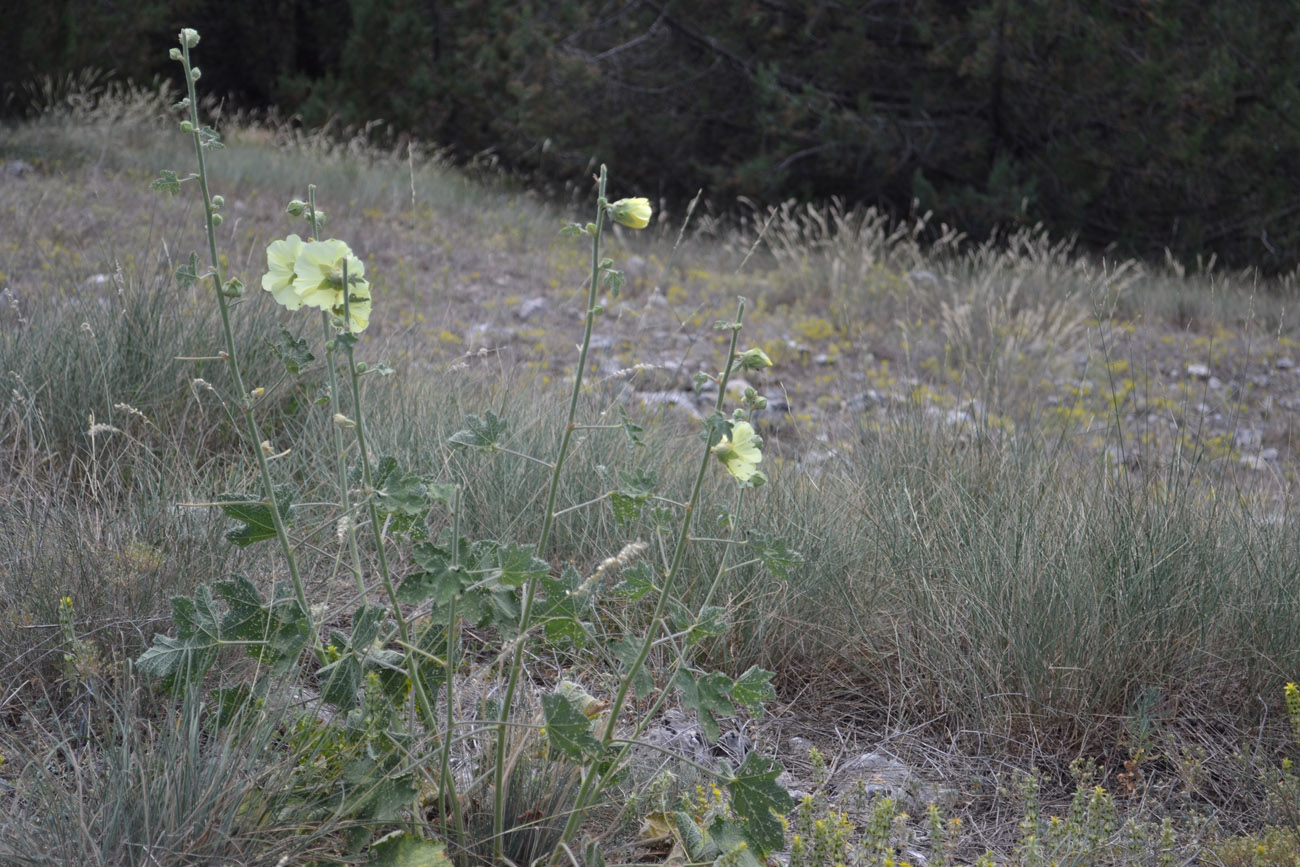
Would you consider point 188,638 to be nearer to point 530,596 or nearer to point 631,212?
point 530,596

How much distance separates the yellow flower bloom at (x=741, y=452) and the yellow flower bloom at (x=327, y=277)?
0.48 metres

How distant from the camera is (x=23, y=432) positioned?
261 centimetres

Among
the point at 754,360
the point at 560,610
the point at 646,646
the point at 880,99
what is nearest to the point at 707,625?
the point at 646,646

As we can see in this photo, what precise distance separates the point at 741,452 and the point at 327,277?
1.86ft

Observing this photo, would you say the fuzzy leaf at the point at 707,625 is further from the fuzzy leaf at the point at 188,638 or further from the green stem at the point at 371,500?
the fuzzy leaf at the point at 188,638

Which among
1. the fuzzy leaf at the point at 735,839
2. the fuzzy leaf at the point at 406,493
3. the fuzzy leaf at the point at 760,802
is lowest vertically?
the fuzzy leaf at the point at 735,839

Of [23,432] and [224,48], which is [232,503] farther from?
[224,48]

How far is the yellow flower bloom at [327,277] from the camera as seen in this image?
126 cm

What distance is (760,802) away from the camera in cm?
124

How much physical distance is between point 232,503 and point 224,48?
13.8 metres

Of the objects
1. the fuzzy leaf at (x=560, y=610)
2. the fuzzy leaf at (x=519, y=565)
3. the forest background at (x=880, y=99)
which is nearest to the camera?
the fuzzy leaf at (x=519, y=565)

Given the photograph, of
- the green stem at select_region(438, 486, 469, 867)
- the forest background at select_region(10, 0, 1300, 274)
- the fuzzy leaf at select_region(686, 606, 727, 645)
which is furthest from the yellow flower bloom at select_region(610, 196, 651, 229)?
the forest background at select_region(10, 0, 1300, 274)

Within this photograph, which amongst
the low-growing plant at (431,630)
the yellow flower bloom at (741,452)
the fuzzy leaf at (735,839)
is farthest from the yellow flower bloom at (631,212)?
the fuzzy leaf at (735,839)

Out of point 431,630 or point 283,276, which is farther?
point 431,630
